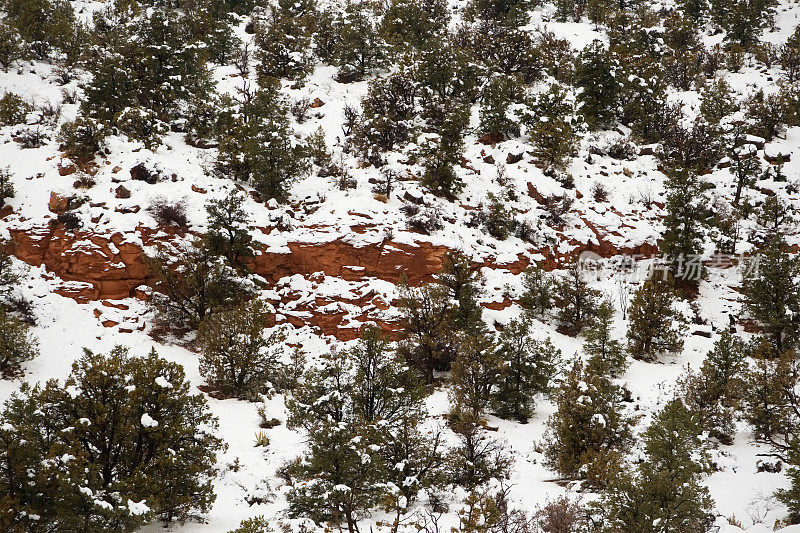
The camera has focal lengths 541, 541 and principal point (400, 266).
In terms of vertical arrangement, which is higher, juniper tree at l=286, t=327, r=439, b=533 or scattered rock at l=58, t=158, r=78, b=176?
scattered rock at l=58, t=158, r=78, b=176

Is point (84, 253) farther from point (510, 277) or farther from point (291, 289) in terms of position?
point (510, 277)

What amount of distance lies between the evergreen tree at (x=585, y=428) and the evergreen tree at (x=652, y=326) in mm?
6704

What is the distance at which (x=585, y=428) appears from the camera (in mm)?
14953

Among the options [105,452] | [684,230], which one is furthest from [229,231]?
[684,230]

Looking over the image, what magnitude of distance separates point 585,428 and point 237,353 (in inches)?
447

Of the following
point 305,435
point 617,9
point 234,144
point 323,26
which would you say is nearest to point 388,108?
point 234,144

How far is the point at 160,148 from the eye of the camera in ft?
85.4

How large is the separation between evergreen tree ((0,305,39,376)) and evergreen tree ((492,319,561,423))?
51.1ft

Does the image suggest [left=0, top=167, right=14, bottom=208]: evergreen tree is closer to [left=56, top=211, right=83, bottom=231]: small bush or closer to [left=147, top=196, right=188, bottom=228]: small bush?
[left=56, top=211, right=83, bottom=231]: small bush

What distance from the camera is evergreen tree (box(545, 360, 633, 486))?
14.7 meters

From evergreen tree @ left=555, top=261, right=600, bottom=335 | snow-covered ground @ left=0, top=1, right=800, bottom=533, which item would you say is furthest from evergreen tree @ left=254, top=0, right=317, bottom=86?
evergreen tree @ left=555, top=261, right=600, bottom=335

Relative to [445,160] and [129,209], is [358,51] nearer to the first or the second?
[445,160]

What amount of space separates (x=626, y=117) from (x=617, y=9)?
54.8 ft

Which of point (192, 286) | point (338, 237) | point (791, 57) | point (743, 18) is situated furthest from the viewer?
point (743, 18)
